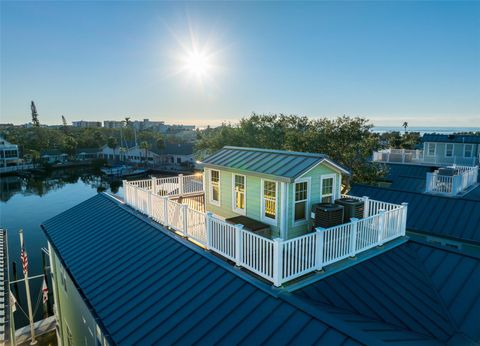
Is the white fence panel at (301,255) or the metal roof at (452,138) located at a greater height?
the metal roof at (452,138)

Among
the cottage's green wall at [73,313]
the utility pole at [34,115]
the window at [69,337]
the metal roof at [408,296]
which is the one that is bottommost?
the window at [69,337]

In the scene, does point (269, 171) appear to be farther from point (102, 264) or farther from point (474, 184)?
point (474, 184)

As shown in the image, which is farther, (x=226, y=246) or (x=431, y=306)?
(x=226, y=246)

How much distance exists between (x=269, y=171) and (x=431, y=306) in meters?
4.72

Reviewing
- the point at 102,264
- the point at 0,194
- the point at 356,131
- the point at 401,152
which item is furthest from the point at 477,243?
the point at 0,194

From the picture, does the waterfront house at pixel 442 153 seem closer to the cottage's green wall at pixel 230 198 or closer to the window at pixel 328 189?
the window at pixel 328 189

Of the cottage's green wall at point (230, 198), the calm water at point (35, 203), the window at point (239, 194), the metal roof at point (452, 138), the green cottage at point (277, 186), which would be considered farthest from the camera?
the metal roof at point (452, 138)

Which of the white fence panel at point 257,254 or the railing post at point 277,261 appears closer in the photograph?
the railing post at point 277,261

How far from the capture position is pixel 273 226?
872cm

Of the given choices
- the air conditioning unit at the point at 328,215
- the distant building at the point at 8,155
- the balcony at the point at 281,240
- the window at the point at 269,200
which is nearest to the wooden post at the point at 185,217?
the balcony at the point at 281,240

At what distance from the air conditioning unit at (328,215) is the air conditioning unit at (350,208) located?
0.74 metres

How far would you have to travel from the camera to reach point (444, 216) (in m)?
12.3

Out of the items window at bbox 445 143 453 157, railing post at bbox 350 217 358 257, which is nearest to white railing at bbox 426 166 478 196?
railing post at bbox 350 217 358 257

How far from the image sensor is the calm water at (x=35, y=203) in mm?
23792
